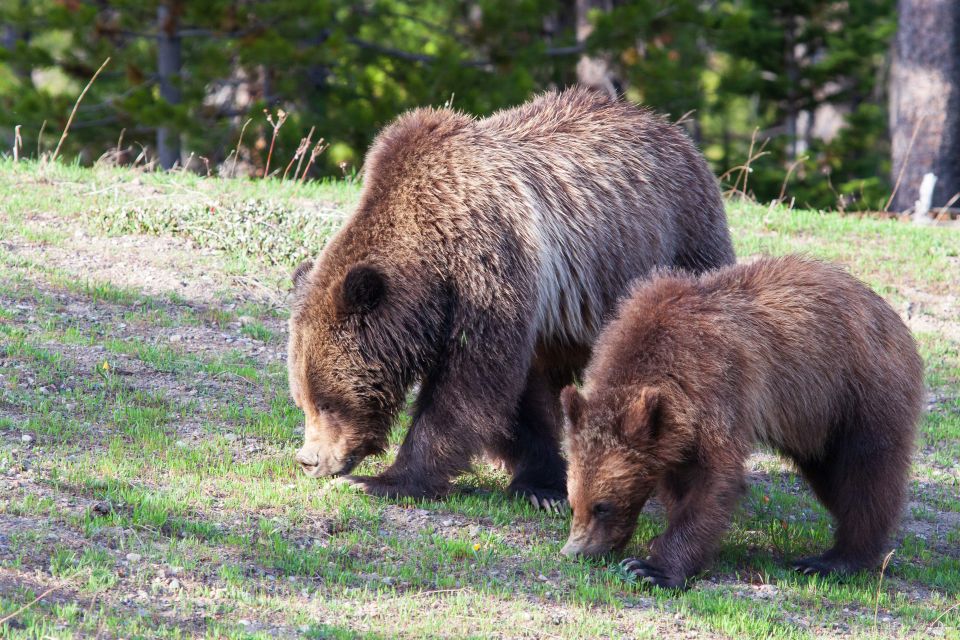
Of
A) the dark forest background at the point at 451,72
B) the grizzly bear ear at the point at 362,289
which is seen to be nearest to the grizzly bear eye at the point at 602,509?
the grizzly bear ear at the point at 362,289

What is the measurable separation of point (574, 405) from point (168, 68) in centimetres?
1480

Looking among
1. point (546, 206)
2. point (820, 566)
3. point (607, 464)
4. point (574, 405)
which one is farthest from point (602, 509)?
point (546, 206)

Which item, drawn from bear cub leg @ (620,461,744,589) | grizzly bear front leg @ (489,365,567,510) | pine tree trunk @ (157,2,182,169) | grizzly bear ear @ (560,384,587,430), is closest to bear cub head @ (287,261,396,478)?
grizzly bear front leg @ (489,365,567,510)

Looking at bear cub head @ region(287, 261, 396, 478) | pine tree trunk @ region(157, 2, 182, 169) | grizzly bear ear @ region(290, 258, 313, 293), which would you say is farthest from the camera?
pine tree trunk @ region(157, 2, 182, 169)

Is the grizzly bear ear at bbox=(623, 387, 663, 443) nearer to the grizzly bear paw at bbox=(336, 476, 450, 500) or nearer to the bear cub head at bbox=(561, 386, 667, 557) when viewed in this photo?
the bear cub head at bbox=(561, 386, 667, 557)

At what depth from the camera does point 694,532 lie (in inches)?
223

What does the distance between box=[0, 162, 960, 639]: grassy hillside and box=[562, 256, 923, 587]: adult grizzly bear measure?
1.01 ft

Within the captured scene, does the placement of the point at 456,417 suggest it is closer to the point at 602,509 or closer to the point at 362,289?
the point at 362,289

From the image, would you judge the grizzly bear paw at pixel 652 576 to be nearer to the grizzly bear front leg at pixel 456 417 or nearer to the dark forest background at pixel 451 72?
the grizzly bear front leg at pixel 456 417

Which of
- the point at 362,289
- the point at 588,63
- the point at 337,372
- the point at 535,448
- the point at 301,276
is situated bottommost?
the point at 535,448

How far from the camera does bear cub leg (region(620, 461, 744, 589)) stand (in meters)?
5.65

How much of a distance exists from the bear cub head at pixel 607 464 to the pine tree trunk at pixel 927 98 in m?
10.7

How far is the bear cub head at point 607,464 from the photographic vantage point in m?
5.76

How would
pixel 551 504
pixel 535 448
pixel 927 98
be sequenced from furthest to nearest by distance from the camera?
1. pixel 927 98
2. pixel 535 448
3. pixel 551 504
